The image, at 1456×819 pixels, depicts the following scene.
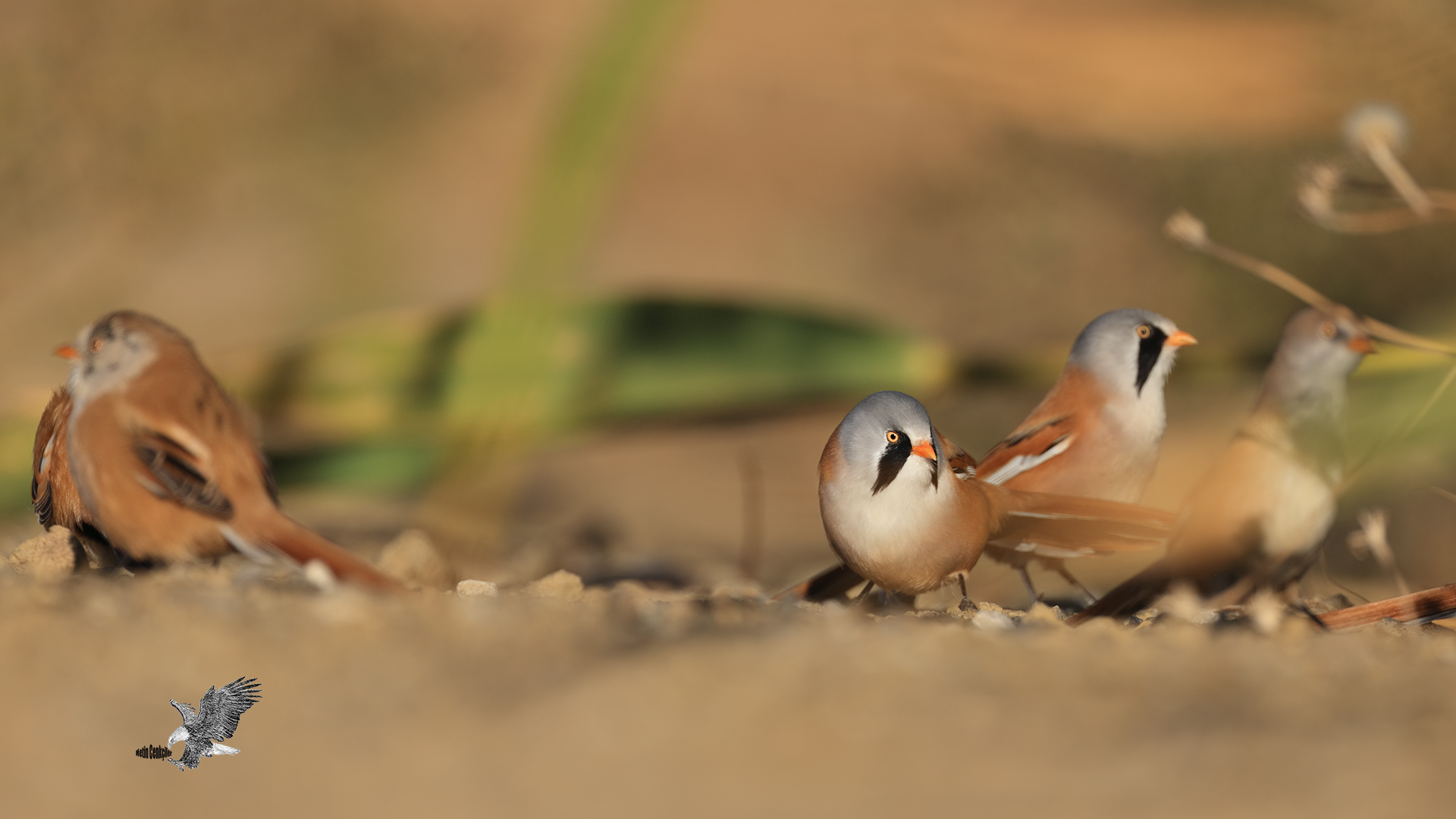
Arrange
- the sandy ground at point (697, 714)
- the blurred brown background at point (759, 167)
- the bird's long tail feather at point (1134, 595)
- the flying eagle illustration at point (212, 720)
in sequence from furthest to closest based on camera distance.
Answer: the blurred brown background at point (759, 167) < the bird's long tail feather at point (1134, 595) < the flying eagle illustration at point (212, 720) < the sandy ground at point (697, 714)

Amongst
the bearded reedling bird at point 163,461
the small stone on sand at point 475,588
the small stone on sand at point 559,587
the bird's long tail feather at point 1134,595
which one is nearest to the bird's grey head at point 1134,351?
the bird's long tail feather at point 1134,595

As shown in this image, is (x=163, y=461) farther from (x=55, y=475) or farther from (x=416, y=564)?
(x=416, y=564)

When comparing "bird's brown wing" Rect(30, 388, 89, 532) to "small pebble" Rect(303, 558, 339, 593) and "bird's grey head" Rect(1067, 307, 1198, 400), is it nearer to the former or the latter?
"small pebble" Rect(303, 558, 339, 593)

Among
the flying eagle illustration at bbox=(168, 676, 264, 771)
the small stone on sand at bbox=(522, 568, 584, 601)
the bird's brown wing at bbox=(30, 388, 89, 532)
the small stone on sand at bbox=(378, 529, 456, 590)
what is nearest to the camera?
the flying eagle illustration at bbox=(168, 676, 264, 771)

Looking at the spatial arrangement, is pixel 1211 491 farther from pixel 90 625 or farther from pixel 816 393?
pixel 90 625

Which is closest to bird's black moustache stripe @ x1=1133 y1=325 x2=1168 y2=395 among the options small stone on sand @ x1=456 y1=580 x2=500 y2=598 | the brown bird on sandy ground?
small stone on sand @ x1=456 y1=580 x2=500 y2=598

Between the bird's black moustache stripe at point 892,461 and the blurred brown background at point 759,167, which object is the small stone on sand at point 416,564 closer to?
the bird's black moustache stripe at point 892,461

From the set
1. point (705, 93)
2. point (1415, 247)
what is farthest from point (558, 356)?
point (705, 93)
